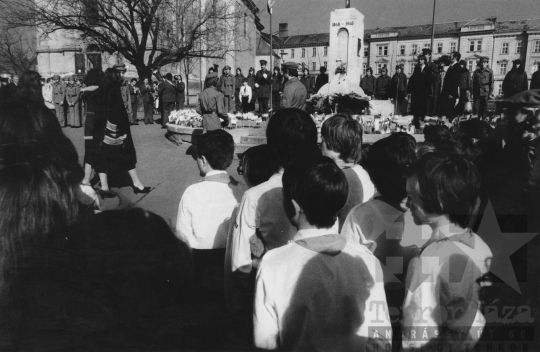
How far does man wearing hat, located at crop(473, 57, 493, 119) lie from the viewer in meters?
11.1

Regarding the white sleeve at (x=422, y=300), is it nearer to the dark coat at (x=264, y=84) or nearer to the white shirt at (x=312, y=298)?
the white shirt at (x=312, y=298)

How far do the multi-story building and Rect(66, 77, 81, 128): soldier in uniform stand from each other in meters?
8.89

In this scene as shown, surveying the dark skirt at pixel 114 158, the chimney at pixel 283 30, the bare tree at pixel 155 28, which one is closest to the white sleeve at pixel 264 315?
the dark skirt at pixel 114 158

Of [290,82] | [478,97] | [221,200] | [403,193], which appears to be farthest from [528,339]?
[478,97]

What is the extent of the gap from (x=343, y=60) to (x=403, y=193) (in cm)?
1324

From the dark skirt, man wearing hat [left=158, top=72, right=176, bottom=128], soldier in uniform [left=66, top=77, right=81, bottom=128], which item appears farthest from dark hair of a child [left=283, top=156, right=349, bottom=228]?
man wearing hat [left=158, top=72, right=176, bottom=128]

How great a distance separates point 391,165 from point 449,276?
0.92 metres

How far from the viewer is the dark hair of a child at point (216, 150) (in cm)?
282

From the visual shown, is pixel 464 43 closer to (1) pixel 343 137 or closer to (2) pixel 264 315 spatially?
(1) pixel 343 137

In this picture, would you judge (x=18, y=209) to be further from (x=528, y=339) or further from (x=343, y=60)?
(x=343, y=60)

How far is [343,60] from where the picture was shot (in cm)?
1473

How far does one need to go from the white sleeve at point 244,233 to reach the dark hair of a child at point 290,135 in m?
0.40

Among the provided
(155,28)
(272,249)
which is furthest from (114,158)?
(155,28)

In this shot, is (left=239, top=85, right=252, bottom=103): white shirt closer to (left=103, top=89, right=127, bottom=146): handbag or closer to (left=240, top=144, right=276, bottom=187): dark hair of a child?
A: (left=103, top=89, right=127, bottom=146): handbag
